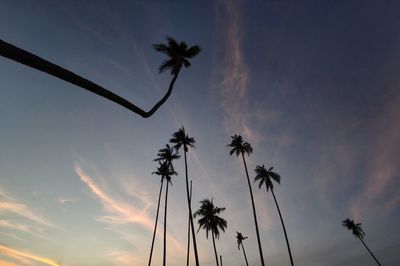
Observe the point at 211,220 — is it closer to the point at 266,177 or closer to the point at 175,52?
the point at 266,177

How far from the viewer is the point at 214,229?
46781 millimetres

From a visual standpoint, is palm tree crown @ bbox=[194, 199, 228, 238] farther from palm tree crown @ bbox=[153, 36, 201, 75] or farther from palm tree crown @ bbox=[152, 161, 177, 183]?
palm tree crown @ bbox=[153, 36, 201, 75]

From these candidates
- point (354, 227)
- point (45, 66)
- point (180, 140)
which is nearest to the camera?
point (45, 66)

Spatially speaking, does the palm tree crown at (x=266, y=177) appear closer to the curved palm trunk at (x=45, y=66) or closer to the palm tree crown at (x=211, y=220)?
the palm tree crown at (x=211, y=220)

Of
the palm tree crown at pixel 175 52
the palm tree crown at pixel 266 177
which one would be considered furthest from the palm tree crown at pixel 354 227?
the palm tree crown at pixel 175 52

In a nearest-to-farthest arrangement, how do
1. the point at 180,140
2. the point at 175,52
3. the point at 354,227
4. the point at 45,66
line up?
the point at 45,66 → the point at 175,52 → the point at 180,140 → the point at 354,227

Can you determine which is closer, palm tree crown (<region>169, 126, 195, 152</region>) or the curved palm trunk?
the curved palm trunk

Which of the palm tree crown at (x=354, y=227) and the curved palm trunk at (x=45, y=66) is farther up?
the palm tree crown at (x=354, y=227)

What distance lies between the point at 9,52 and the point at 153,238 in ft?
140

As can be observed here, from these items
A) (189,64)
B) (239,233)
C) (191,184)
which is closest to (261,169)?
(191,184)

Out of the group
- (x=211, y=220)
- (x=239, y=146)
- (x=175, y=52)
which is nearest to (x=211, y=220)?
(x=211, y=220)

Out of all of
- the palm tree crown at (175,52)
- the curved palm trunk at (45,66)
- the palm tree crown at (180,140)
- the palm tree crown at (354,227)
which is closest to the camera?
the curved palm trunk at (45,66)

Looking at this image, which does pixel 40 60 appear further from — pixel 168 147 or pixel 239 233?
pixel 239 233

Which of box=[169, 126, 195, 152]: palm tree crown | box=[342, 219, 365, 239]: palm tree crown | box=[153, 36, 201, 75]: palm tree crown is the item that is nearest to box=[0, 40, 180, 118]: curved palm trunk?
box=[153, 36, 201, 75]: palm tree crown
